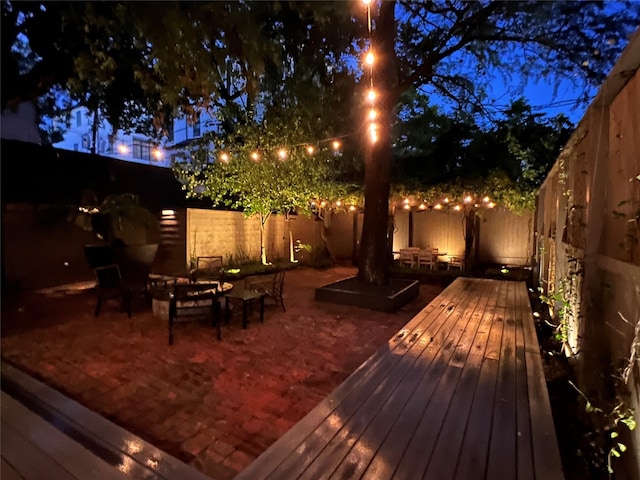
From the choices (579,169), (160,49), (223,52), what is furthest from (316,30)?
(579,169)

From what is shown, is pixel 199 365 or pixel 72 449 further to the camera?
pixel 199 365

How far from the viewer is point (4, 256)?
7.90 metres

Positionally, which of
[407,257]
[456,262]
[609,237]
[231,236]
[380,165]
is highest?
[380,165]

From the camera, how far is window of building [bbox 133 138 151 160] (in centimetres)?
1906

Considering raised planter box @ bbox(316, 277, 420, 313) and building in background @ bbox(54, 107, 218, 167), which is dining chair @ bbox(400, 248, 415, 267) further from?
building in background @ bbox(54, 107, 218, 167)

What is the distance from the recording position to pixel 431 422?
7.43ft

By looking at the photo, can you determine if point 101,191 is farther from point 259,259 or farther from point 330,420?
point 330,420

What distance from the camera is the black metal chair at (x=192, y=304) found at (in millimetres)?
4887

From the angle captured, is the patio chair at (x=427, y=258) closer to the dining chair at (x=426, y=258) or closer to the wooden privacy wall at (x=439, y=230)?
the dining chair at (x=426, y=258)

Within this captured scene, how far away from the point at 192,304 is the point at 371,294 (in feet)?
11.4

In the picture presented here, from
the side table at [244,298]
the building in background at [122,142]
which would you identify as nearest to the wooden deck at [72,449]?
the side table at [244,298]

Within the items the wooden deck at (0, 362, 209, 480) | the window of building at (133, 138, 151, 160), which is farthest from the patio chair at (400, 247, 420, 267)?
the window of building at (133, 138, 151, 160)

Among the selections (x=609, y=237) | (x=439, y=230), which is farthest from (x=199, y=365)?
(x=439, y=230)

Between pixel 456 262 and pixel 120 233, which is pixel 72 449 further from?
pixel 456 262
